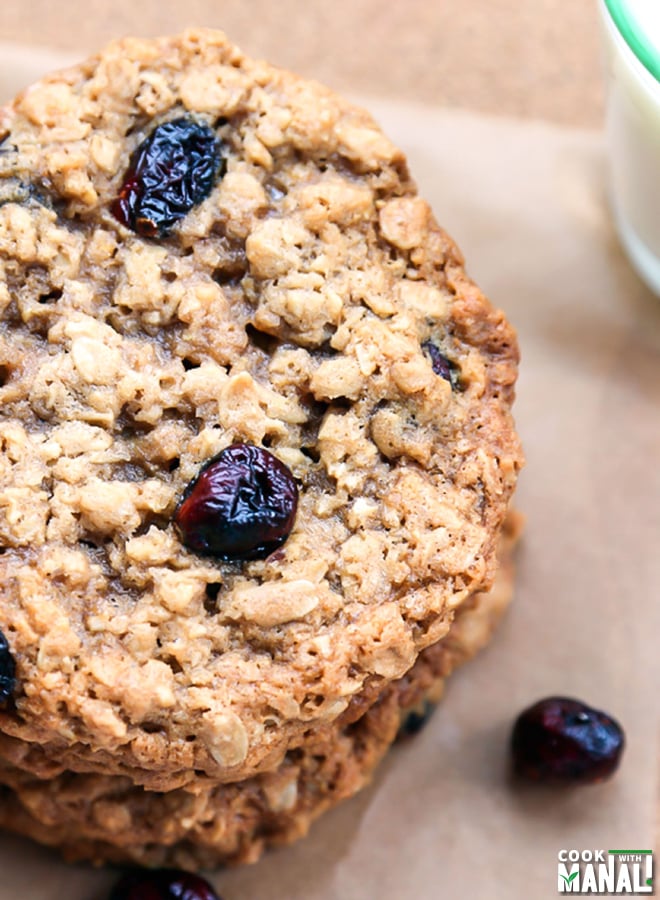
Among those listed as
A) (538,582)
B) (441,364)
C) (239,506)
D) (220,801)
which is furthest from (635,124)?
(220,801)

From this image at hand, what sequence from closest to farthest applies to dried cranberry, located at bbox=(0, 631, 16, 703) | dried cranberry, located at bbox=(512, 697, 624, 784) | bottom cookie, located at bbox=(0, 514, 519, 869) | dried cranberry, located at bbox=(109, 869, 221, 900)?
dried cranberry, located at bbox=(0, 631, 16, 703) < bottom cookie, located at bbox=(0, 514, 519, 869) < dried cranberry, located at bbox=(109, 869, 221, 900) < dried cranberry, located at bbox=(512, 697, 624, 784)

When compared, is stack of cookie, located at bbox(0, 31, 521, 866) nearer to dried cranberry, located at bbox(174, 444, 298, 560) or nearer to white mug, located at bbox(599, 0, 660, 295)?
dried cranberry, located at bbox(174, 444, 298, 560)

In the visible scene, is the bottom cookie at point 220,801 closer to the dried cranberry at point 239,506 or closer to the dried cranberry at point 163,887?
the dried cranberry at point 163,887

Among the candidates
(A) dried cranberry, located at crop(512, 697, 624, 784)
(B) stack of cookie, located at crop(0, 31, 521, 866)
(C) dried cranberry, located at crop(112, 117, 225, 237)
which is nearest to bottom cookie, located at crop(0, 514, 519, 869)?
(B) stack of cookie, located at crop(0, 31, 521, 866)

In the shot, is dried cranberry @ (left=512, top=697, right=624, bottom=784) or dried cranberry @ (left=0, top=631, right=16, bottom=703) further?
dried cranberry @ (left=512, top=697, right=624, bottom=784)

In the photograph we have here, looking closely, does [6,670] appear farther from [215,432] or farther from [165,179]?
[165,179]

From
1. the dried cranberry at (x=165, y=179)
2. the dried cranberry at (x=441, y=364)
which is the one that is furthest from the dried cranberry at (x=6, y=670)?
the dried cranberry at (x=441, y=364)

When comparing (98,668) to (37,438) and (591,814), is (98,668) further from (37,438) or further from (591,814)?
(591,814)

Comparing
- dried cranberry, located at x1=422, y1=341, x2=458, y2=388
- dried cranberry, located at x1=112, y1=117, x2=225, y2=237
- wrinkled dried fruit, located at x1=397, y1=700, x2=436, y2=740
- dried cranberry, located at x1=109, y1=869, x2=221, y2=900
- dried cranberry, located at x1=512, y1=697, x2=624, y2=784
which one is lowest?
dried cranberry, located at x1=109, y1=869, x2=221, y2=900
